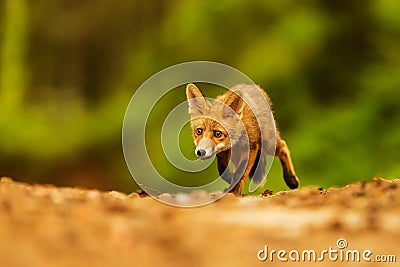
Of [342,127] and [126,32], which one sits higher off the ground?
[126,32]

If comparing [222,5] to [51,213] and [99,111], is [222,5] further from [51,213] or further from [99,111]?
[51,213]

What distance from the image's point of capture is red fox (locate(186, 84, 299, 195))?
3.02 m

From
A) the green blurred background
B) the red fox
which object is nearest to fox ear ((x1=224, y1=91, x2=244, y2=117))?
the red fox

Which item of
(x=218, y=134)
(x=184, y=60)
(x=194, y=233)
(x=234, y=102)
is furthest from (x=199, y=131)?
(x=184, y=60)

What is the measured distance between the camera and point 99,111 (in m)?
10.0

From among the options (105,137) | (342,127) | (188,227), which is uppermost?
(105,137)

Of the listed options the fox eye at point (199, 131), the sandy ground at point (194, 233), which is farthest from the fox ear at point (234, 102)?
the sandy ground at point (194, 233)

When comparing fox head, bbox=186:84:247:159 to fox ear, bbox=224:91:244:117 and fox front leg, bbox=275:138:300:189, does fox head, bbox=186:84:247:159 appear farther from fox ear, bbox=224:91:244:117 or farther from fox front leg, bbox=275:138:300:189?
fox front leg, bbox=275:138:300:189

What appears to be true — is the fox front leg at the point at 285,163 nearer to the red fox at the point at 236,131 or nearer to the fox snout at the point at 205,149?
the red fox at the point at 236,131

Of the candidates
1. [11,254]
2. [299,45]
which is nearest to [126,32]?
[299,45]

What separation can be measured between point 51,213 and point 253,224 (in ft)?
1.94

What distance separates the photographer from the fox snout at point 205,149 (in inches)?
116

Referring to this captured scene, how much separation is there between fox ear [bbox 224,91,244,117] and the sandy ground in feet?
1.93

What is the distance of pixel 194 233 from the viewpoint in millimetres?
2039
